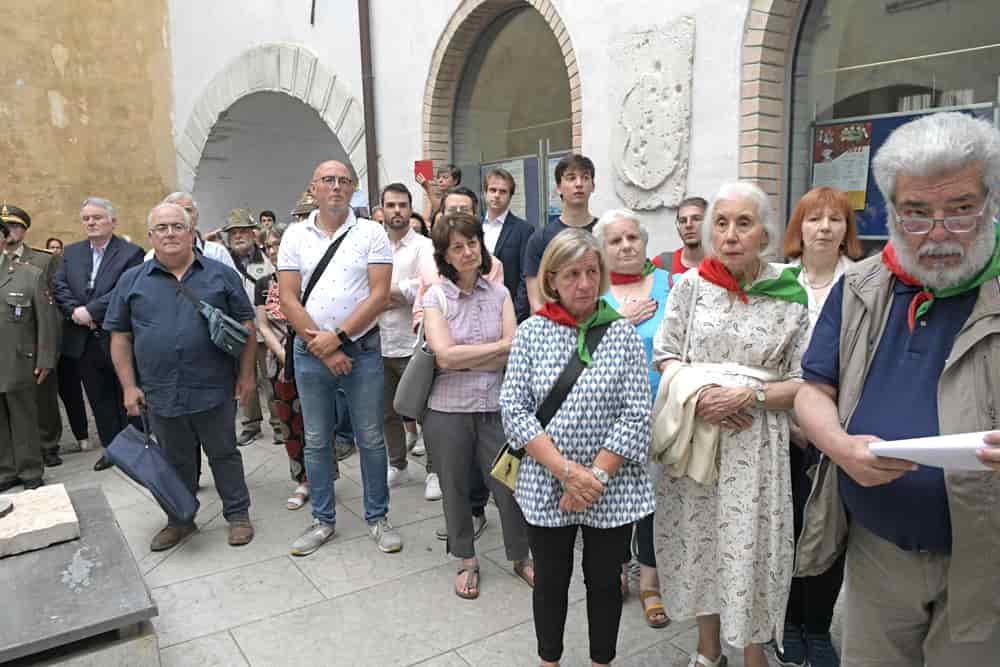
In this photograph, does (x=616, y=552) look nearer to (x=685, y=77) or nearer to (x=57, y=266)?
(x=685, y=77)

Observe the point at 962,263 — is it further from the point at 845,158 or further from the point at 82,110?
the point at 82,110

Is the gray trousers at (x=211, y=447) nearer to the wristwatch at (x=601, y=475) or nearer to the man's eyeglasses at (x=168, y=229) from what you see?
the man's eyeglasses at (x=168, y=229)

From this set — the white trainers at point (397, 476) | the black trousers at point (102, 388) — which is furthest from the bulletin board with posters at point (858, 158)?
the black trousers at point (102, 388)

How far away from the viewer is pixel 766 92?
4934 mm

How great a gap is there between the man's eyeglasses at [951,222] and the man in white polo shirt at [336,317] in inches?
105

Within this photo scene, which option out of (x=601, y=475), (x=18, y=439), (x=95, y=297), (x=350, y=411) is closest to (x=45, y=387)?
(x=18, y=439)

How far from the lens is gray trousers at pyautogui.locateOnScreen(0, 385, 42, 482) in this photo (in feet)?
16.5

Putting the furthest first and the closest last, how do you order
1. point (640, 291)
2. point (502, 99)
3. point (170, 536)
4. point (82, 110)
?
1. point (82, 110)
2. point (502, 99)
3. point (170, 536)
4. point (640, 291)

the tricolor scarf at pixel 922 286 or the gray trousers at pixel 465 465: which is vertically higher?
the tricolor scarf at pixel 922 286

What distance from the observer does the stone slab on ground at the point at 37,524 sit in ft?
9.36

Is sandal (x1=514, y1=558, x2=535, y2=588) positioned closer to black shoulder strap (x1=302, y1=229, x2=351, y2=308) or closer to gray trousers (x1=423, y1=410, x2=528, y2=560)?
gray trousers (x1=423, y1=410, x2=528, y2=560)

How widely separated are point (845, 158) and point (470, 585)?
12.7 ft

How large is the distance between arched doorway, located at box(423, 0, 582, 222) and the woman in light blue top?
4.37 metres

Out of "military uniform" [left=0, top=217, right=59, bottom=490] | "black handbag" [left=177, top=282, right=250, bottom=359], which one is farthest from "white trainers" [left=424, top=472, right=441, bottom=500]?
"military uniform" [left=0, top=217, right=59, bottom=490]
